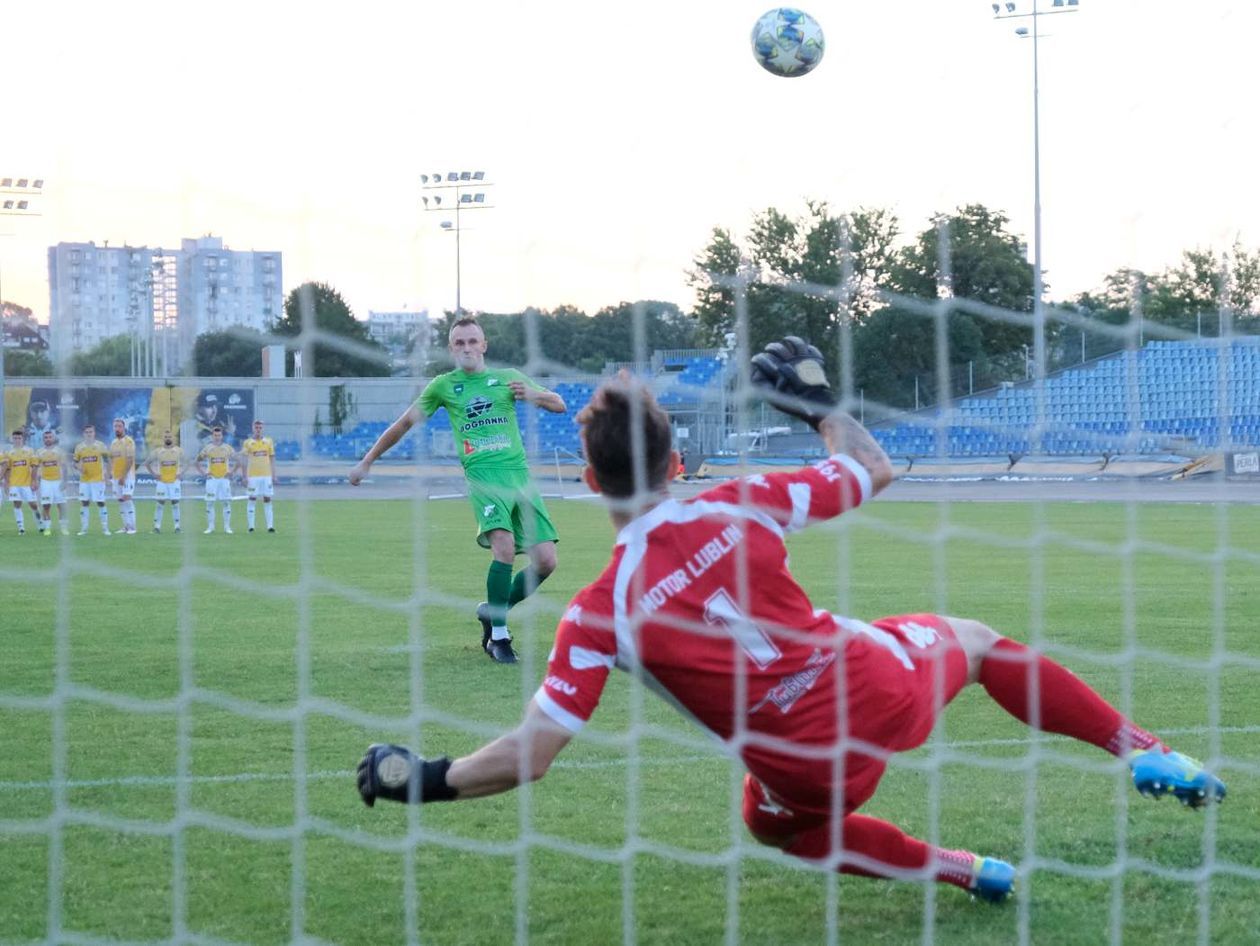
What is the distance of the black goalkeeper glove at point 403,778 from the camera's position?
3.20 meters

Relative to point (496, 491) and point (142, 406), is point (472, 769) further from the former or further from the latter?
point (496, 491)

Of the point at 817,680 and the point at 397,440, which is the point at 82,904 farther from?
the point at 397,440

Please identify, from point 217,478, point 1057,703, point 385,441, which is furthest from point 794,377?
point 217,478

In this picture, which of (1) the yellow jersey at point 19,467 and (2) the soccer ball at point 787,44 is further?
(1) the yellow jersey at point 19,467

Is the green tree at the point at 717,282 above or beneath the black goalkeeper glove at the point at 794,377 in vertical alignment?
above

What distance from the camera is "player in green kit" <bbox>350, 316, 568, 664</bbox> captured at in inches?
311

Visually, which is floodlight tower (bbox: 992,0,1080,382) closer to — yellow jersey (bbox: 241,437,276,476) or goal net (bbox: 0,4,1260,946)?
goal net (bbox: 0,4,1260,946)

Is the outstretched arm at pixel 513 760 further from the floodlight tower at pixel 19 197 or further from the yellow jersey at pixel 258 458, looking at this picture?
the yellow jersey at pixel 258 458

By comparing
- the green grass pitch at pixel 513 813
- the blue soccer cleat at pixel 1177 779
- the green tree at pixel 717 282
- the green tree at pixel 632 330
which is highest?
the green tree at pixel 717 282

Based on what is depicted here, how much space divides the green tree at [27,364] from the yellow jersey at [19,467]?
69.1 feet

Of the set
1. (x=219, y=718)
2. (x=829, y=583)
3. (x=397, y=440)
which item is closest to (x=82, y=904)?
(x=219, y=718)

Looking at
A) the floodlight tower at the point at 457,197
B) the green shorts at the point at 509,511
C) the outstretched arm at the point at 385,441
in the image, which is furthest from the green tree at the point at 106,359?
the green shorts at the point at 509,511

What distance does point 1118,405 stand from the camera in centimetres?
493

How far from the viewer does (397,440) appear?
24.5ft
